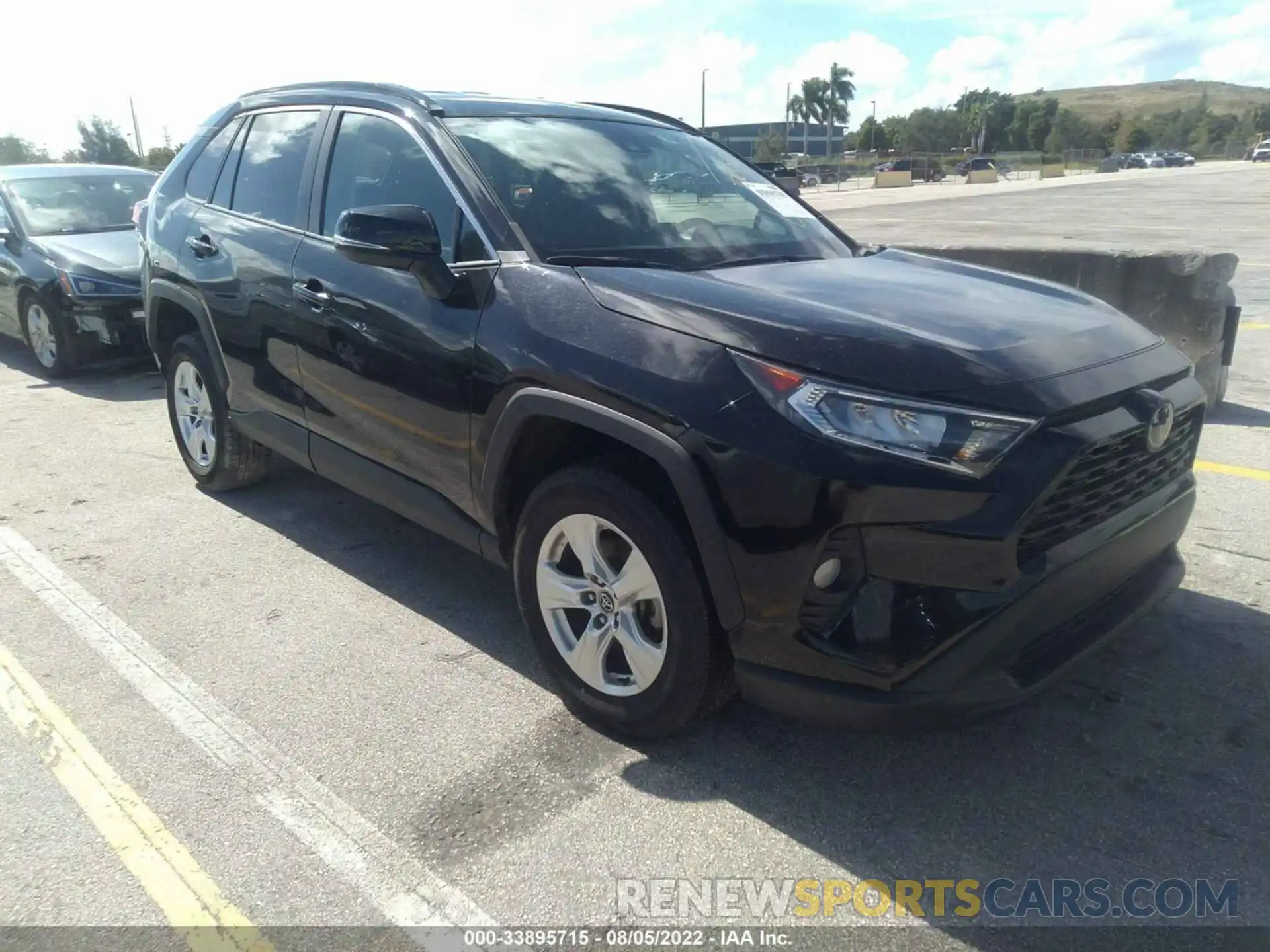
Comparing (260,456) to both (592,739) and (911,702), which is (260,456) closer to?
(592,739)

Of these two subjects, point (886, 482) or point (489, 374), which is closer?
point (886, 482)

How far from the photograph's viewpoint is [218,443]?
5.01 metres

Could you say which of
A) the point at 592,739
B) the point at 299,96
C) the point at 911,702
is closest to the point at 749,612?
the point at 911,702

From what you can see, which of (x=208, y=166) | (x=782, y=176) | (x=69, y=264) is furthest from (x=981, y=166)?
(x=208, y=166)

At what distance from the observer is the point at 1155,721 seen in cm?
301

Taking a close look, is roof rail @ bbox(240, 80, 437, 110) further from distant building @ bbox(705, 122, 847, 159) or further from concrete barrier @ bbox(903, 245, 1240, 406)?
distant building @ bbox(705, 122, 847, 159)

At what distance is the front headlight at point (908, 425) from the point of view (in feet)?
7.51

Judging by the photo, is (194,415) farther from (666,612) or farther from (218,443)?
(666,612)

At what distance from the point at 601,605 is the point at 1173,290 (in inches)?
196

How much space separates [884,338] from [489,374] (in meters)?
1.21

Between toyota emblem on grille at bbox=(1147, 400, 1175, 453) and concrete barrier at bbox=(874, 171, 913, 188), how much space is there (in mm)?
56040

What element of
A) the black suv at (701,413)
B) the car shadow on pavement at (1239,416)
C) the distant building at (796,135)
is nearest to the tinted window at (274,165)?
the black suv at (701,413)

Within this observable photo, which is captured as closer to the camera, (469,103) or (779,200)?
(469,103)

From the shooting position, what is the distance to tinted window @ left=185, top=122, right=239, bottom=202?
4793mm
